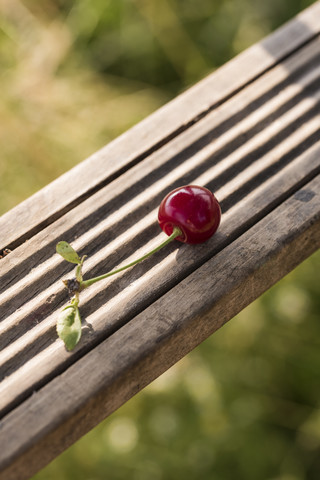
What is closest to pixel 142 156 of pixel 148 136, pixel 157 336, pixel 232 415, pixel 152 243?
pixel 148 136

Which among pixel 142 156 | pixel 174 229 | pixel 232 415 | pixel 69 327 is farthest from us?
pixel 232 415

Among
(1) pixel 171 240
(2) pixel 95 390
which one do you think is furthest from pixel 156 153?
(2) pixel 95 390

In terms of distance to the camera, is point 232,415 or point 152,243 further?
point 232,415

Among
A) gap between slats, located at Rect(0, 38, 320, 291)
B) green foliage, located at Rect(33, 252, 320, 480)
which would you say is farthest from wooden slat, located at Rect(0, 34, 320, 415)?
green foliage, located at Rect(33, 252, 320, 480)

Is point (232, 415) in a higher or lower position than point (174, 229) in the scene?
lower

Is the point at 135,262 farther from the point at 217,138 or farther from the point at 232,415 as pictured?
the point at 232,415

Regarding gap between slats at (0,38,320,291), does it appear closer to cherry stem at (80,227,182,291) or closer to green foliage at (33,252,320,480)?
cherry stem at (80,227,182,291)
